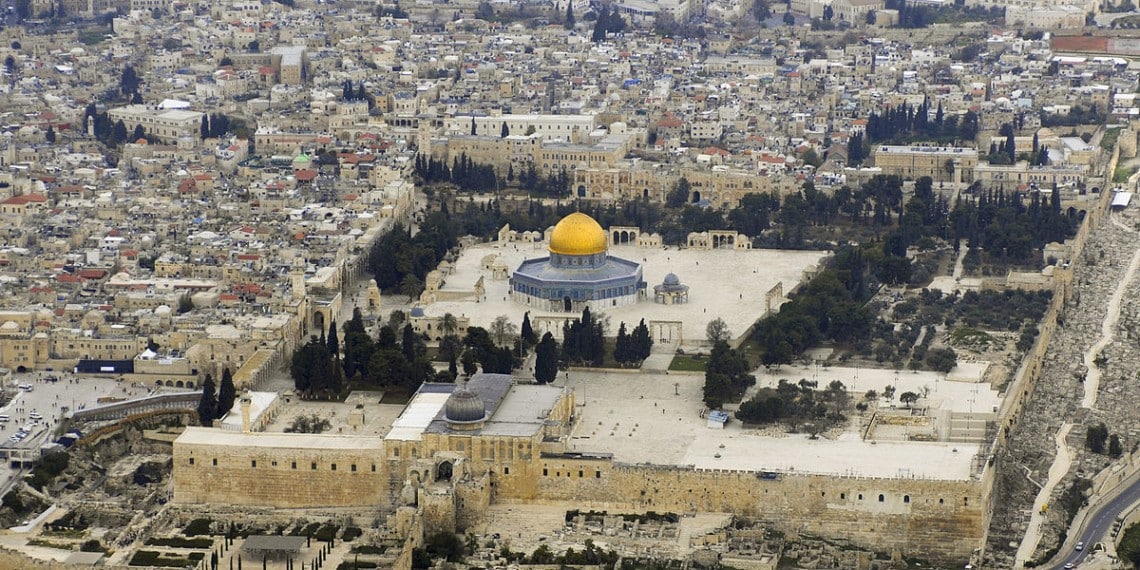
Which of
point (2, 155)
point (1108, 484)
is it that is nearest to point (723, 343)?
point (1108, 484)

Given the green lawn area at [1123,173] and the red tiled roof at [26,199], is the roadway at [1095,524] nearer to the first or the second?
the green lawn area at [1123,173]

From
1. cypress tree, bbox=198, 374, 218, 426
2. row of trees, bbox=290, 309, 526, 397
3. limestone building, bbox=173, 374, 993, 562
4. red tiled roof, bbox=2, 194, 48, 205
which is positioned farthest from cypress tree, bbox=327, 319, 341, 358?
red tiled roof, bbox=2, 194, 48, 205

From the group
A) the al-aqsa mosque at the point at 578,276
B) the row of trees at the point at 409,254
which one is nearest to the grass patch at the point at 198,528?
the al-aqsa mosque at the point at 578,276

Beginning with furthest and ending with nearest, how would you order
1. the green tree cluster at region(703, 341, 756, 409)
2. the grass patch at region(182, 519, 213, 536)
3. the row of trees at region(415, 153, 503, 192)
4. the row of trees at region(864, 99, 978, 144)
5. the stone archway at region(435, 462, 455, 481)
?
the row of trees at region(864, 99, 978, 144)
the row of trees at region(415, 153, 503, 192)
the green tree cluster at region(703, 341, 756, 409)
the stone archway at region(435, 462, 455, 481)
the grass patch at region(182, 519, 213, 536)

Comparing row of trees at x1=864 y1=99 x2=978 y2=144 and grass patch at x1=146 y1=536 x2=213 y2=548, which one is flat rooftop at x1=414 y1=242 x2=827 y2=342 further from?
row of trees at x1=864 y1=99 x2=978 y2=144

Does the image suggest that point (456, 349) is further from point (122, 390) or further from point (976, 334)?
point (976, 334)

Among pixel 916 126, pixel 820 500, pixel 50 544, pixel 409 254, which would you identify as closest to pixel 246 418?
pixel 50 544

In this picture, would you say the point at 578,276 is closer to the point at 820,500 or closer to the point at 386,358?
the point at 386,358
